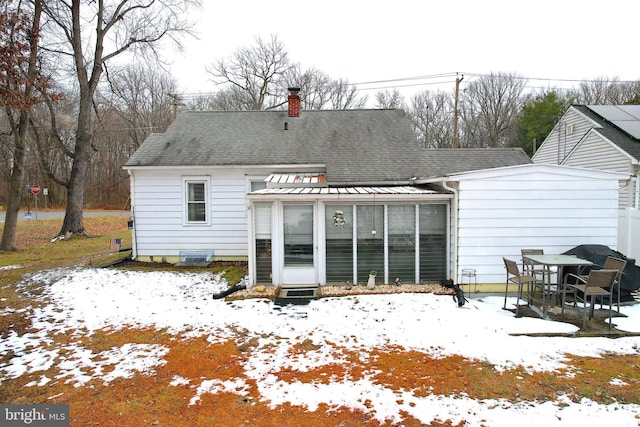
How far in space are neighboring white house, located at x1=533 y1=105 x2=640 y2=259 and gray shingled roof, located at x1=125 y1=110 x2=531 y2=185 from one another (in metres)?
3.09

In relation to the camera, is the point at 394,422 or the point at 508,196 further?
the point at 508,196

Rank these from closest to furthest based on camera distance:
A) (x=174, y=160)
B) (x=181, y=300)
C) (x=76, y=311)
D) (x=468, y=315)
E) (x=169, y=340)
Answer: (x=169, y=340) < (x=468, y=315) < (x=76, y=311) < (x=181, y=300) < (x=174, y=160)

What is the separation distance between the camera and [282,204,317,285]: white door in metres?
8.54

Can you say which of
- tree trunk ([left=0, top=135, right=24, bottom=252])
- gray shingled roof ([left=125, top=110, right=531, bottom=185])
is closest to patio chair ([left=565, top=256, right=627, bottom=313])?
gray shingled roof ([left=125, top=110, right=531, bottom=185])

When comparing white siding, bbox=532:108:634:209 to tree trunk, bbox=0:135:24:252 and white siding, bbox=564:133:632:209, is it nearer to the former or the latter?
white siding, bbox=564:133:632:209

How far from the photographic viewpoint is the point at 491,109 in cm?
3819

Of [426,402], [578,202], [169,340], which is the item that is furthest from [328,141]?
[426,402]

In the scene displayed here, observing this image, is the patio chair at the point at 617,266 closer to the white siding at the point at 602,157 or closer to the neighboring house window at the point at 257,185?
the white siding at the point at 602,157

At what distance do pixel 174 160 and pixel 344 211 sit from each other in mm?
6271

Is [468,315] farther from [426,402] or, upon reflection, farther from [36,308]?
[36,308]

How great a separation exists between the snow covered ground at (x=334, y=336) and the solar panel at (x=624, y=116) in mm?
9479

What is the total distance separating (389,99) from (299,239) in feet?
111

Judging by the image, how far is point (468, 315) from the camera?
670 centimetres

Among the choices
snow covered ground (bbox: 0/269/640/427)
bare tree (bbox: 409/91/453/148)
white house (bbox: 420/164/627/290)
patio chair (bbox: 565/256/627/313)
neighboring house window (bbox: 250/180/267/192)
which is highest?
bare tree (bbox: 409/91/453/148)
